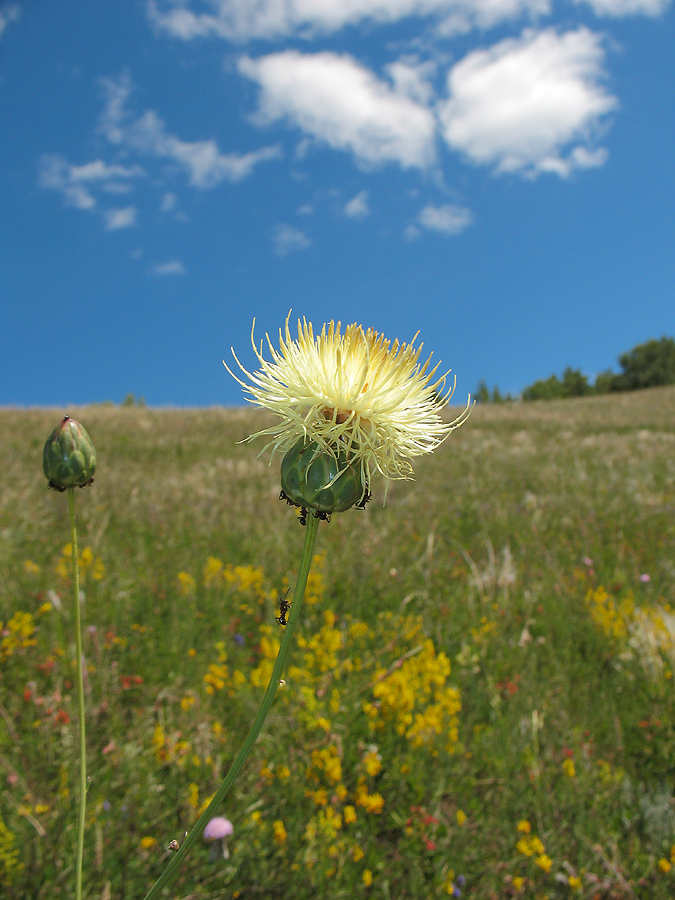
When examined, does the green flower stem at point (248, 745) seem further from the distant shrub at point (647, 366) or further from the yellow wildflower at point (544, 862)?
the distant shrub at point (647, 366)

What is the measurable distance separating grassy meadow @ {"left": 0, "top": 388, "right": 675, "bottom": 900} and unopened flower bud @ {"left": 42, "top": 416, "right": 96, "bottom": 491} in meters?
1.47

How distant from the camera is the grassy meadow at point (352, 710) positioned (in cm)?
272

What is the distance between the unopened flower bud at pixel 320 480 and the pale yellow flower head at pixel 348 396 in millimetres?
23

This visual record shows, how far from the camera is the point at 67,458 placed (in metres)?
1.53

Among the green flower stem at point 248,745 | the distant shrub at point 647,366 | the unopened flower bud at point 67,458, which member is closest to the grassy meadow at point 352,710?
the unopened flower bud at point 67,458

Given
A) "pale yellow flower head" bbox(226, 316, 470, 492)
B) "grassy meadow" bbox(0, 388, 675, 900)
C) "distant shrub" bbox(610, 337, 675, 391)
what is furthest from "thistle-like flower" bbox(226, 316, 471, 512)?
"distant shrub" bbox(610, 337, 675, 391)

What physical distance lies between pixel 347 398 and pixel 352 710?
2692 mm

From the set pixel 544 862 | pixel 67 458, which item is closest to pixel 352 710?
pixel 544 862

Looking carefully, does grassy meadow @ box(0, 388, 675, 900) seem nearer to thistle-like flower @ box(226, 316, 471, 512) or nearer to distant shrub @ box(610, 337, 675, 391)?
thistle-like flower @ box(226, 316, 471, 512)

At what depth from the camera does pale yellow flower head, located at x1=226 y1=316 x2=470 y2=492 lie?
1.31m

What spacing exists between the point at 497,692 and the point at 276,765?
1.70 meters

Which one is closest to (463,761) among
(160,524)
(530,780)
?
(530,780)

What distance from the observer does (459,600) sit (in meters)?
5.11

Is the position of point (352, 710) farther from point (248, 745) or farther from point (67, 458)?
point (248, 745)
